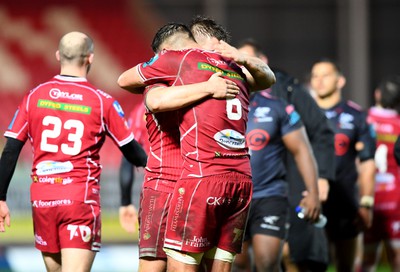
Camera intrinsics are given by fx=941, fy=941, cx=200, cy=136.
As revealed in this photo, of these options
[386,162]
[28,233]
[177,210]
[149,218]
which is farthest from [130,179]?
[28,233]

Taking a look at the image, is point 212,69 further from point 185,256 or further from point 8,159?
point 8,159

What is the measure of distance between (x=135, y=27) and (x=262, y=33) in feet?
8.71

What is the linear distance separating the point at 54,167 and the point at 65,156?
11 centimetres

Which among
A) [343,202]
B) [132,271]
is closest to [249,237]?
[343,202]

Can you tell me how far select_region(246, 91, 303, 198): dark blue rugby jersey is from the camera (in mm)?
7770

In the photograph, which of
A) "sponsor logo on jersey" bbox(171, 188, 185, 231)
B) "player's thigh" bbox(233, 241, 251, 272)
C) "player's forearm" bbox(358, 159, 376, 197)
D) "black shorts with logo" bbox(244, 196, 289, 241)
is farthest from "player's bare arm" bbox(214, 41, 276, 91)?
"player's forearm" bbox(358, 159, 376, 197)

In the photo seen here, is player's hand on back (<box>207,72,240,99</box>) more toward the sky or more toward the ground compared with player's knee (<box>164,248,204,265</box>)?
more toward the sky

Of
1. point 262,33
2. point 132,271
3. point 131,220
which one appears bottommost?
point 132,271

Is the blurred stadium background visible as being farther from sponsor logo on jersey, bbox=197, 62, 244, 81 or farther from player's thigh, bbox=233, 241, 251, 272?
sponsor logo on jersey, bbox=197, 62, 244, 81

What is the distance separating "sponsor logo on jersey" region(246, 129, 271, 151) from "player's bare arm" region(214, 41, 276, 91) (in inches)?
79.0

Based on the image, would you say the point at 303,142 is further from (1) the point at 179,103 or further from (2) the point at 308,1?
(2) the point at 308,1

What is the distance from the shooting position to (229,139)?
5469 mm

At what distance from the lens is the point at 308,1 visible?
17.2 metres

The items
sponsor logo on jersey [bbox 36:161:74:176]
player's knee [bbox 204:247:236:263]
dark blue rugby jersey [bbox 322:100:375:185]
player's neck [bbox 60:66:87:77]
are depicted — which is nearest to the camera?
player's knee [bbox 204:247:236:263]
